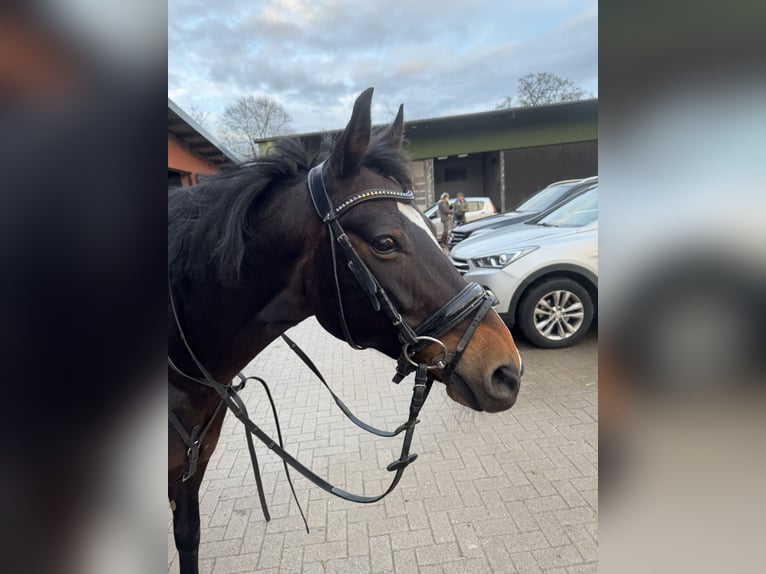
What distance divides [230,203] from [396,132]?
2.50 feet

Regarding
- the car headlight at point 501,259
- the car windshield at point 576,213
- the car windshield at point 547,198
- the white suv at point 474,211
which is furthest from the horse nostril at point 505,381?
the white suv at point 474,211

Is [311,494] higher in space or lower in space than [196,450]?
lower

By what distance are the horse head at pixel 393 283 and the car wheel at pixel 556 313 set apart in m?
3.80

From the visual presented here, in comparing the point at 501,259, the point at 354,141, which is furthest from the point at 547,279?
the point at 354,141

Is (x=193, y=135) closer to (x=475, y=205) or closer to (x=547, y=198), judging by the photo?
(x=547, y=198)

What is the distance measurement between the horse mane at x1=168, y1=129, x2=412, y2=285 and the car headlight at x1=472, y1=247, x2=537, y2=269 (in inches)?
146

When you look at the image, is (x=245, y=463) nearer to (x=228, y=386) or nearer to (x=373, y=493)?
(x=373, y=493)

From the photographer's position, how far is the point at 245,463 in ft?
10.8

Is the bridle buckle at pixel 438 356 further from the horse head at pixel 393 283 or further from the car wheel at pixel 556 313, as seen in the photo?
the car wheel at pixel 556 313

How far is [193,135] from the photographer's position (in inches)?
442

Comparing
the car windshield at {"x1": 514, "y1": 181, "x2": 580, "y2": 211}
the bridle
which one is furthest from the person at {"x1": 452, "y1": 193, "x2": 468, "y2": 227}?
the bridle
